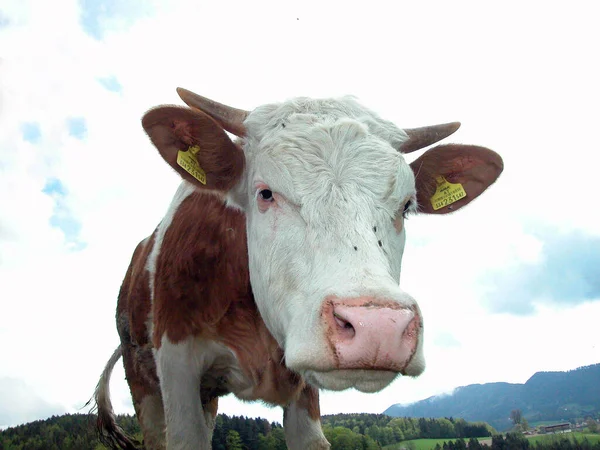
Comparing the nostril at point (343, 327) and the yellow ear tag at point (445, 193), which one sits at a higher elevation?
the yellow ear tag at point (445, 193)

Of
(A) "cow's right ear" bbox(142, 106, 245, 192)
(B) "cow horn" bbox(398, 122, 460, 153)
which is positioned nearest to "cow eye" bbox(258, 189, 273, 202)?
(A) "cow's right ear" bbox(142, 106, 245, 192)

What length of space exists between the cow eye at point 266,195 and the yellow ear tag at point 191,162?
0.70 meters

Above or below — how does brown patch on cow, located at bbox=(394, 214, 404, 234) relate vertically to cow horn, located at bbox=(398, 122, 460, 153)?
below

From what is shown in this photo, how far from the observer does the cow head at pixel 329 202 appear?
2.49 m

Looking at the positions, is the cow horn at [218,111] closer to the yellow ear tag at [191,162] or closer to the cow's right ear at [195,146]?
the cow's right ear at [195,146]

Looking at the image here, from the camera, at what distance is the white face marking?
8.91ft

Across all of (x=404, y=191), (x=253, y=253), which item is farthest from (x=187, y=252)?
(x=404, y=191)

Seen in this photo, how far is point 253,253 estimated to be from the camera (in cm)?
387

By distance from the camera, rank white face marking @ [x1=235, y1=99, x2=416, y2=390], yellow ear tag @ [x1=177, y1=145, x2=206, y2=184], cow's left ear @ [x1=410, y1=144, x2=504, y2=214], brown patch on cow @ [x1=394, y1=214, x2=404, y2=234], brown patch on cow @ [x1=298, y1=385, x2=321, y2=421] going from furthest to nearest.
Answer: brown patch on cow @ [x1=298, y1=385, x2=321, y2=421] < cow's left ear @ [x1=410, y1=144, x2=504, y2=214] < yellow ear tag @ [x1=177, y1=145, x2=206, y2=184] < brown patch on cow @ [x1=394, y1=214, x2=404, y2=234] < white face marking @ [x1=235, y1=99, x2=416, y2=390]

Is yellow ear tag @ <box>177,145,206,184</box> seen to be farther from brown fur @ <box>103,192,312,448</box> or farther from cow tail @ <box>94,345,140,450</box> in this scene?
cow tail @ <box>94,345,140,450</box>

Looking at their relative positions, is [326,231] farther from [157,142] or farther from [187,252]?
[187,252]

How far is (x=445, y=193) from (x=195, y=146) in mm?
2339

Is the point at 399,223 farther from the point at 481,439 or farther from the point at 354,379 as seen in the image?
the point at 481,439

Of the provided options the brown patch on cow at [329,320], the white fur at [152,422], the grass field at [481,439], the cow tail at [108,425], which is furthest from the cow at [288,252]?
the grass field at [481,439]
